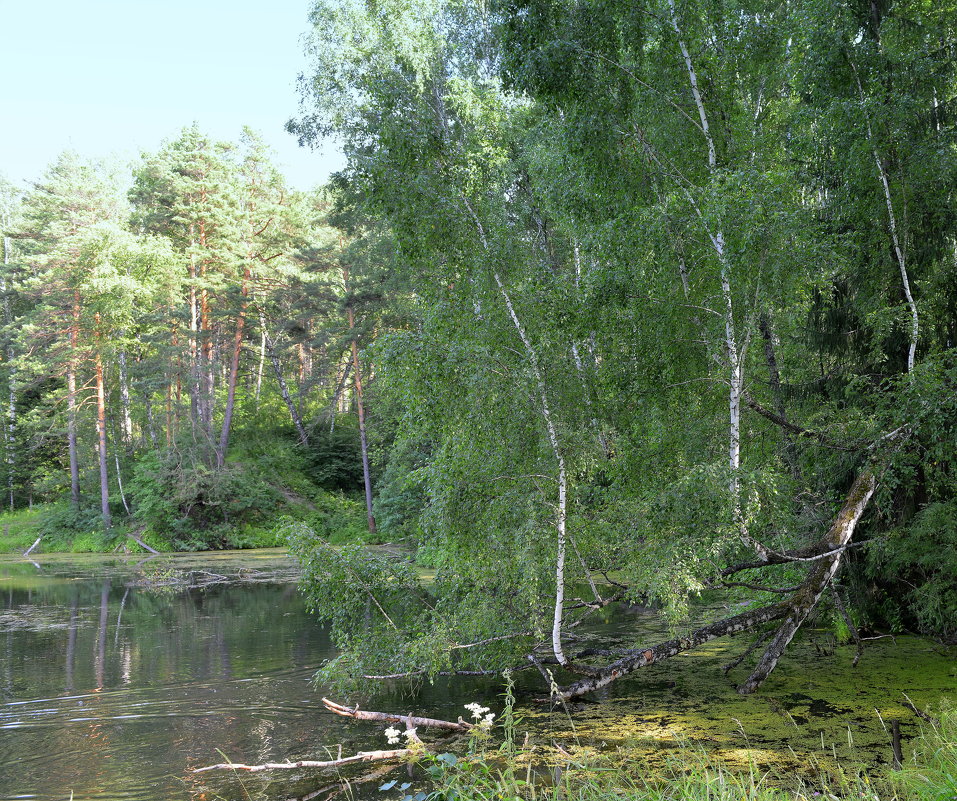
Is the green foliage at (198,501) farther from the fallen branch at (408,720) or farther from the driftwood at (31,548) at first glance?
the fallen branch at (408,720)

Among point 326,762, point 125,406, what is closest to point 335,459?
point 125,406

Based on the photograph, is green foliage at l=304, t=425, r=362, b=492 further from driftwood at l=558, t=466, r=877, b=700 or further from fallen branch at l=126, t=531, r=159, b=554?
driftwood at l=558, t=466, r=877, b=700

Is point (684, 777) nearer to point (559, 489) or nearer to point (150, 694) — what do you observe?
point (559, 489)

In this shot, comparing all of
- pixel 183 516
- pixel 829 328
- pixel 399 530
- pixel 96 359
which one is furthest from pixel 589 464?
pixel 96 359

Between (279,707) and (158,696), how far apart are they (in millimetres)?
1582

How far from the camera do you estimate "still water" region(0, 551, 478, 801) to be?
20.3 feet

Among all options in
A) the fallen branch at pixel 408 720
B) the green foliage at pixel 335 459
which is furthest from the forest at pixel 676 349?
the green foliage at pixel 335 459

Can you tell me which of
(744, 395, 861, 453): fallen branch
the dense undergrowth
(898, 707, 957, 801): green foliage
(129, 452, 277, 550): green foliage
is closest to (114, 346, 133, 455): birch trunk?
the dense undergrowth

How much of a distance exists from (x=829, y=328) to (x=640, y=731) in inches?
227

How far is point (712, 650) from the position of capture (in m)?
9.98

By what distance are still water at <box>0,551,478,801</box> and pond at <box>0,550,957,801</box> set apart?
0.08ft

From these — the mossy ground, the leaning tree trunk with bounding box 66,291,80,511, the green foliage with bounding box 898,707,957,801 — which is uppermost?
the leaning tree trunk with bounding box 66,291,80,511

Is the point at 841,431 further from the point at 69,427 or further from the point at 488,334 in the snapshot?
the point at 69,427

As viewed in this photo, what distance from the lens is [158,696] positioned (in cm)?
863
